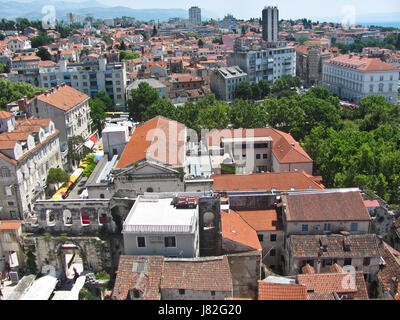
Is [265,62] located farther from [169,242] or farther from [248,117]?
[169,242]

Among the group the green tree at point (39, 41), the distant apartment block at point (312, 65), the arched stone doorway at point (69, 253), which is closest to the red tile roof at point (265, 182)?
the arched stone doorway at point (69, 253)

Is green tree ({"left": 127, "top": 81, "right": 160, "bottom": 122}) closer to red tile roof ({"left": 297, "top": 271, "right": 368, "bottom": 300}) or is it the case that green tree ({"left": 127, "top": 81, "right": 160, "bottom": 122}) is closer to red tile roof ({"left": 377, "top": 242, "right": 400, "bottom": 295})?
red tile roof ({"left": 377, "top": 242, "right": 400, "bottom": 295})

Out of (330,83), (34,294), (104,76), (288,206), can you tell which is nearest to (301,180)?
(288,206)

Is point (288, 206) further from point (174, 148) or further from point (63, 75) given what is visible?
point (63, 75)

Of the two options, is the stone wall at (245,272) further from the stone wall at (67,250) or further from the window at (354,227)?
the stone wall at (67,250)

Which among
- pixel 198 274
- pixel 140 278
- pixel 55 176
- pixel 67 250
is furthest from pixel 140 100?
pixel 140 278

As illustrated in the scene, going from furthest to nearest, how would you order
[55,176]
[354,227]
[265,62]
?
[265,62]
[55,176]
[354,227]
